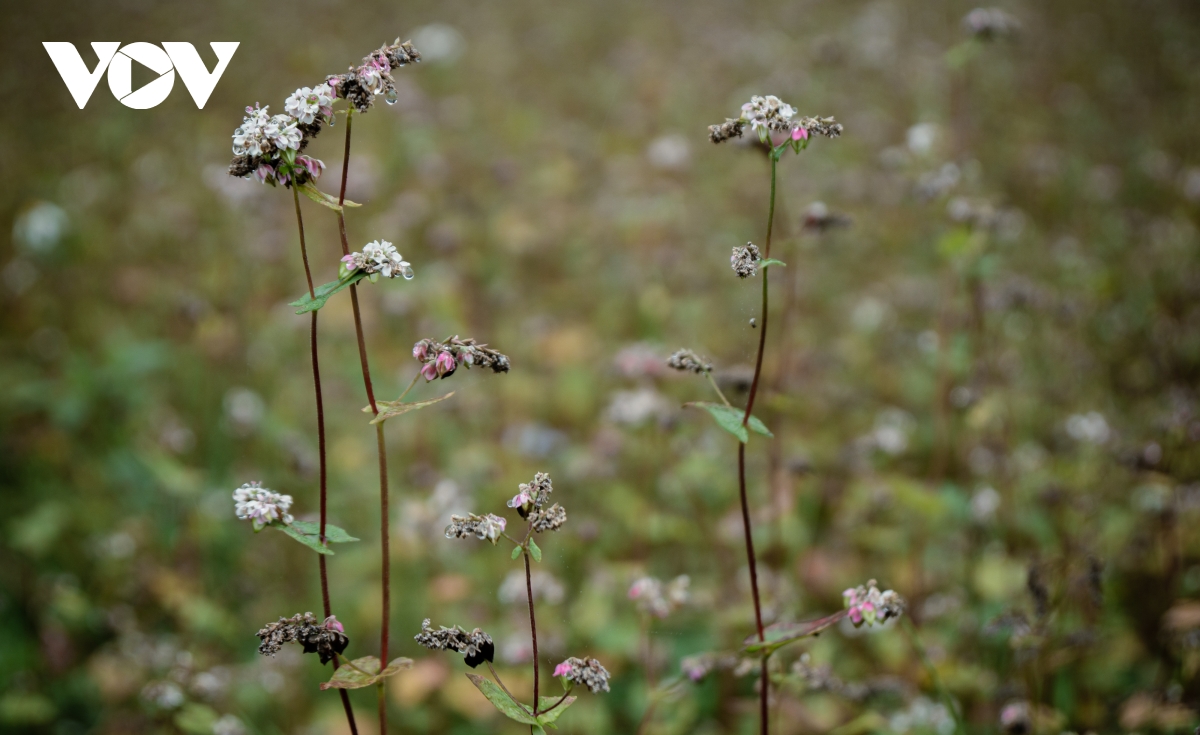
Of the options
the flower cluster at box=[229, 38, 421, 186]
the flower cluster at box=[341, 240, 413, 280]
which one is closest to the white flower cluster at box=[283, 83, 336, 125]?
the flower cluster at box=[229, 38, 421, 186]

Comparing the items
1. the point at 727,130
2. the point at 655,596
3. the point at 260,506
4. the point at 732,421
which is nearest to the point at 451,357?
the point at 260,506

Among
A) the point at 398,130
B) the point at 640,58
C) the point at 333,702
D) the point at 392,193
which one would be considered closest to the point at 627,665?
the point at 333,702

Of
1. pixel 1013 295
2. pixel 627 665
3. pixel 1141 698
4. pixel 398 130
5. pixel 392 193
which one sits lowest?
pixel 1141 698

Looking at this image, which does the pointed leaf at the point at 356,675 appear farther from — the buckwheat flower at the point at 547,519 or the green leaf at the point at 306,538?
the buckwheat flower at the point at 547,519

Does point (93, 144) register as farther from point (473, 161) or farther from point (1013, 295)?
point (1013, 295)

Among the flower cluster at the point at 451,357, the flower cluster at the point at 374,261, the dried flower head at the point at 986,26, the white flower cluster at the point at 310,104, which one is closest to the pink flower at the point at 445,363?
the flower cluster at the point at 451,357

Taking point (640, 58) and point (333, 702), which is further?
point (640, 58)

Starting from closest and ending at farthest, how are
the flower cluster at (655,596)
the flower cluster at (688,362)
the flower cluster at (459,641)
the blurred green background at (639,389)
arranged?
the flower cluster at (459,641) < the flower cluster at (688,362) < the flower cluster at (655,596) < the blurred green background at (639,389)
